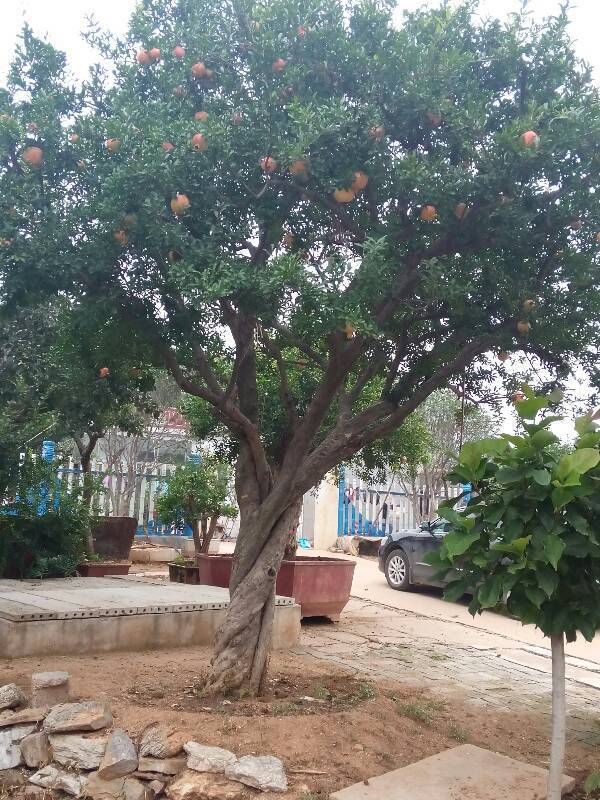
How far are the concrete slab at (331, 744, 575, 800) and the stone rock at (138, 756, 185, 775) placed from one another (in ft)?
2.88

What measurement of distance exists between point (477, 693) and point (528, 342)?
9.72 feet

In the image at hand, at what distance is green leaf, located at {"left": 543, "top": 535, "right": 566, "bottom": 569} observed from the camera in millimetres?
3210

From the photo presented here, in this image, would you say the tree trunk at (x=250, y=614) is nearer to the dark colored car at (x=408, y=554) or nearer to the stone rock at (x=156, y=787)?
the stone rock at (x=156, y=787)

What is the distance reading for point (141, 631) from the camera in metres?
6.76

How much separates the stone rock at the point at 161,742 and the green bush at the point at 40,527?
5.48 meters

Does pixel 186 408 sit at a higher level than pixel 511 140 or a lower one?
lower

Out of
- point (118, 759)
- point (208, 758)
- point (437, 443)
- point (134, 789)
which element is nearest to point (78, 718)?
point (118, 759)

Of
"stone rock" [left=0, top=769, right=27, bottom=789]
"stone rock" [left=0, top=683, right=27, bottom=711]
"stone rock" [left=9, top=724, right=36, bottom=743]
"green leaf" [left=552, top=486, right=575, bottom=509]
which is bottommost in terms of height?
"stone rock" [left=0, top=769, right=27, bottom=789]

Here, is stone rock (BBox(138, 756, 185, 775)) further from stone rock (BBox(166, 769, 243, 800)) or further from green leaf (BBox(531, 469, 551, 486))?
green leaf (BBox(531, 469, 551, 486))

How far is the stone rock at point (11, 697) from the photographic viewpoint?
4.61m

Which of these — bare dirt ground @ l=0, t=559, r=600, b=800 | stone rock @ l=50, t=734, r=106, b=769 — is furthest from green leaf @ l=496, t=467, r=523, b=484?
stone rock @ l=50, t=734, r=106, b=769

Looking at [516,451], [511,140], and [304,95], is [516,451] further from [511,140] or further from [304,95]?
[304,95]

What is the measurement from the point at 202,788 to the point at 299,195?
360cm

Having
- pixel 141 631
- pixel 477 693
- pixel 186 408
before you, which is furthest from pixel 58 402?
pixel 477 693
